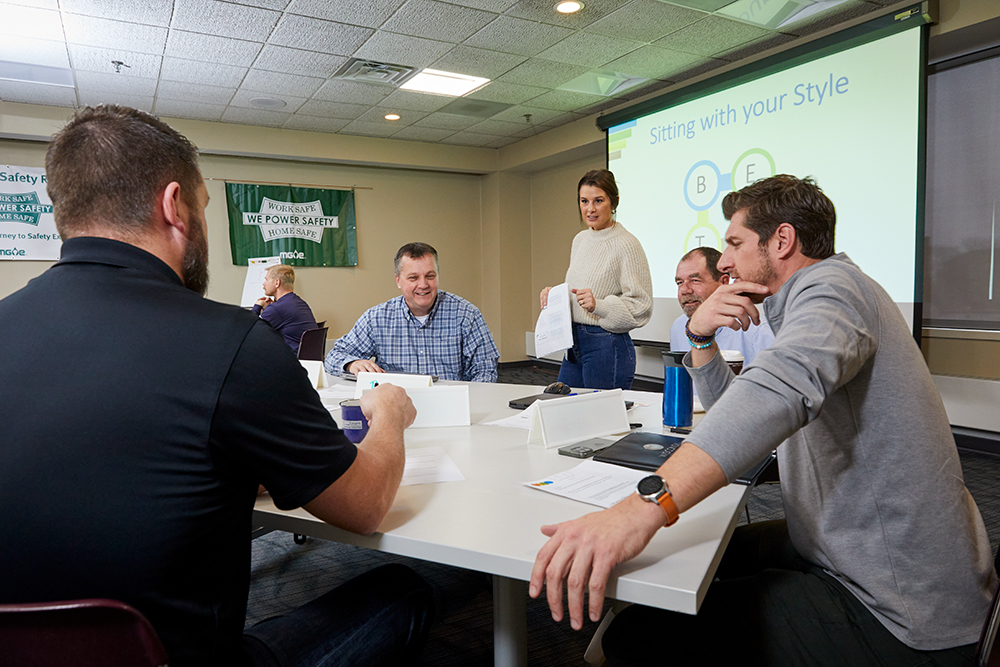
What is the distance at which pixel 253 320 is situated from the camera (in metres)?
0.87

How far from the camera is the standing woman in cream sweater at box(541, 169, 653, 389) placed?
282 centimetres

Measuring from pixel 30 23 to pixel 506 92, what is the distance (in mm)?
3276

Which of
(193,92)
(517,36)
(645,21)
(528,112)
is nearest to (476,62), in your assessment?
(517,36)

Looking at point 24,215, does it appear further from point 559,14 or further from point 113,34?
point 559,14

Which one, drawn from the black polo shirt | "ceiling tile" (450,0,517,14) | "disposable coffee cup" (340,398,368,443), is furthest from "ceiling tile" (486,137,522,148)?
the black polo shirt

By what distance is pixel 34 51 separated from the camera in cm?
412

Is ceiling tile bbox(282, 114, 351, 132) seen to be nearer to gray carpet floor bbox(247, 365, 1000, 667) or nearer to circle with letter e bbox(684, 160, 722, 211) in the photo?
circle with letter e bbox(684, 160, 722, 211)

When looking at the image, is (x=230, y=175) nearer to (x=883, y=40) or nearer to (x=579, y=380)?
(x=579, y=380)

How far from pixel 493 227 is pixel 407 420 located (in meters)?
6.51

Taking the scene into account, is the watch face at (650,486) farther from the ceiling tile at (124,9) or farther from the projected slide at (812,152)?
the ceiling tile at (124,9)

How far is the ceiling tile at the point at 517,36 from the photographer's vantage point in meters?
3.88

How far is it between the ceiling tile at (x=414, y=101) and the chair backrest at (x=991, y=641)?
5175 mm

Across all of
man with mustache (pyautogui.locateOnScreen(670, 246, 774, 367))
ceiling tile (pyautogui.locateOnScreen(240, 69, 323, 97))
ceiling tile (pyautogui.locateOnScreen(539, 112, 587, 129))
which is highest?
ceiling tile (pyautogui.locateOnScreen(539, 112, 587, 129))

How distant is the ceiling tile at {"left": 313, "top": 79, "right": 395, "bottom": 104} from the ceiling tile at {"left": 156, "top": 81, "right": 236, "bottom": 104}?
731 mm
